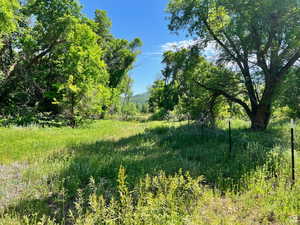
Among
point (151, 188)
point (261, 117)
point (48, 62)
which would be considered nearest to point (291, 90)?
point (261, 117)

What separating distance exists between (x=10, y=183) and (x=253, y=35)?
36.7ft

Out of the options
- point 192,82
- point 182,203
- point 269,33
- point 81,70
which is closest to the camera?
point 182,203

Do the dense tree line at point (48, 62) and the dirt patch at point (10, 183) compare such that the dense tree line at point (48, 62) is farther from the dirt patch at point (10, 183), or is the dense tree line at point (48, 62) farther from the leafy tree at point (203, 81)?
the dirt patch at point (10, 183)

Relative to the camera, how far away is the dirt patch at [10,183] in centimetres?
340

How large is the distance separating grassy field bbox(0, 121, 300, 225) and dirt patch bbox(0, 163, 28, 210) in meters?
0.02

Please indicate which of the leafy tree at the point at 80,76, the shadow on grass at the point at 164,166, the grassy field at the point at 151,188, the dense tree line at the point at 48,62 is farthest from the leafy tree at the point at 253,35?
the dense tree line at the point at 48,62

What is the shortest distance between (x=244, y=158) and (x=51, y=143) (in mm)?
7115

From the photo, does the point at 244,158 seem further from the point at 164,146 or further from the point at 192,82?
the point at 192,82

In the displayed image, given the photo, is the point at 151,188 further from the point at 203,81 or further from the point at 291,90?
the point at 203,81

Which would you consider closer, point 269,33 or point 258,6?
point 258,6

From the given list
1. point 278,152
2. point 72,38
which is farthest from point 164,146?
point 72,38

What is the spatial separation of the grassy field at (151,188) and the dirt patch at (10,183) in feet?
0.05

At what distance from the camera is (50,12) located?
59.0ft

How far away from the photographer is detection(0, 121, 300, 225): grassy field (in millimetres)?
2834
